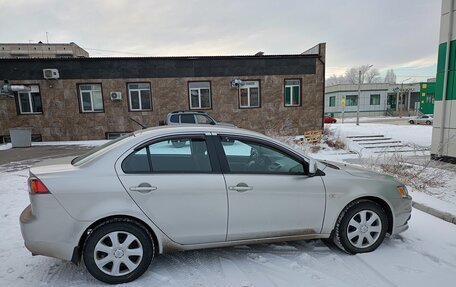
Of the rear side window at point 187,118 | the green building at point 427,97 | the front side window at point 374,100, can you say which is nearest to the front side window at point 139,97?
the rear side window at point 187,118

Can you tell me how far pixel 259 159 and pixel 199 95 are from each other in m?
14.1

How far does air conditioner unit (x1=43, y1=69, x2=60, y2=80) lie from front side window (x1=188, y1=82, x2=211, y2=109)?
7.69 metres

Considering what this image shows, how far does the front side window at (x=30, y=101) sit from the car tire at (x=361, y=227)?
727 inches

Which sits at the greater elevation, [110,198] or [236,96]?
[236,96]

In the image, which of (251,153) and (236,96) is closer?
(251,153)

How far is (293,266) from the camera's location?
293cm

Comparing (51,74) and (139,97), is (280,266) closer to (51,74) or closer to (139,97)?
(139,97)

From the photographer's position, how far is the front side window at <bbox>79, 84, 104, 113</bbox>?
16.2m

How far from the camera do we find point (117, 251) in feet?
8.66

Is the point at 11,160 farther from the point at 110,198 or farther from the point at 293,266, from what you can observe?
the point at 293,266

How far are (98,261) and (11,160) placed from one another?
10.3 m

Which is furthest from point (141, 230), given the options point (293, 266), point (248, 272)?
point (293, 266)

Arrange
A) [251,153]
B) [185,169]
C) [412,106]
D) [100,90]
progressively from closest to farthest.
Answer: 1. [185,169]
2. [251,153]
3. [100,90]
4. [412,106]

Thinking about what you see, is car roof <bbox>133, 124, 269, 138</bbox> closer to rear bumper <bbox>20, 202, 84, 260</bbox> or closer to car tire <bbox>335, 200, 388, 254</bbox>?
rear bumper <bbox>20, 202, 84, 260</bbox>
